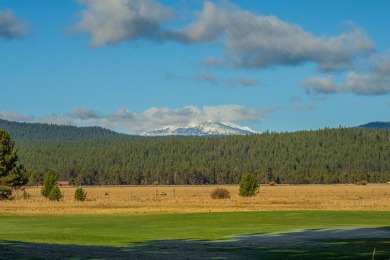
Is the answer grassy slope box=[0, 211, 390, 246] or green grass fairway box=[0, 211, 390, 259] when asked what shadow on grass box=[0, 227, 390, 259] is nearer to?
green grass fairway box=[0, 211, 390, 259]

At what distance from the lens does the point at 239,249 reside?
28828 mm

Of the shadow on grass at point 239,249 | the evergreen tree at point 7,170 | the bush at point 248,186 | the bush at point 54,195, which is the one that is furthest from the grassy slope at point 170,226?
the bush at point 54,195

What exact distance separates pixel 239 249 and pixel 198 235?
7889 mm

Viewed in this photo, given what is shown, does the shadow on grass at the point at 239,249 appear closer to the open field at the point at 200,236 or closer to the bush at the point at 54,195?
the open field at the point at 200,236

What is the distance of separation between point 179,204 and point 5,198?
2290 cm

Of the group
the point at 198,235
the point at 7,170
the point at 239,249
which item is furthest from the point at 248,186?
the point at 239,249

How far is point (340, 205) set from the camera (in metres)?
68.2

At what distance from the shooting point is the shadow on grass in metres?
25.2

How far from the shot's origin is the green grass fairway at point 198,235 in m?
27.5

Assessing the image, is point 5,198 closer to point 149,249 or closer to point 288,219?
point 288,219

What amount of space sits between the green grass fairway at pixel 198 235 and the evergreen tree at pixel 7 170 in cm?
3077

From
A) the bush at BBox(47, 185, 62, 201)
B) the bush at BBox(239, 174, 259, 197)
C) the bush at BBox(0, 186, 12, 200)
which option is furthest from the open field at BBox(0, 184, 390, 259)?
the bush at BBox(239, 174, 259, 197)

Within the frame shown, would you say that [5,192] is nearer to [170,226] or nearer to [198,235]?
[170,226]

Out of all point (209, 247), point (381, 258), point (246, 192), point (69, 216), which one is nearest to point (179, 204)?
point (246, 192)
